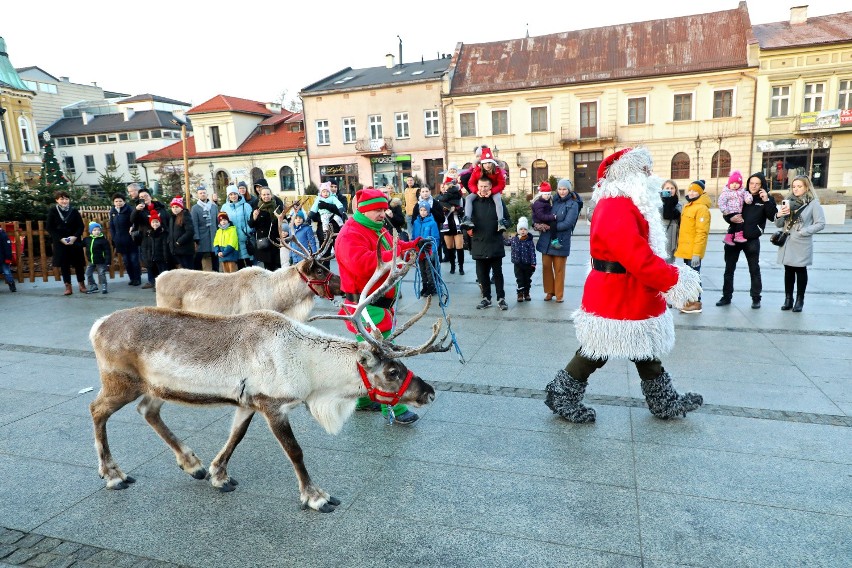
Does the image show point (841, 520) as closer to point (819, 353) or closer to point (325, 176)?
point (819, 353)

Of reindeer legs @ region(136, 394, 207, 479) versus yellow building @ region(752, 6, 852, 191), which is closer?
reindeer legs @ region(136, 394, 207, 479)

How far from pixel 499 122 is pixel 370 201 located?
32034mm

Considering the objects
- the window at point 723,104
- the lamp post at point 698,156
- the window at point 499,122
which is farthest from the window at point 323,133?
the window at point 723,104

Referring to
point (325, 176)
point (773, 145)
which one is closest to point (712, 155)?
point (773, 145)

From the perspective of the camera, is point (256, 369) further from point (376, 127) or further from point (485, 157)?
point (376, 127)

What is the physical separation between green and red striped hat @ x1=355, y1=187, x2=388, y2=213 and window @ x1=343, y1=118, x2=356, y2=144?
35.3 metres

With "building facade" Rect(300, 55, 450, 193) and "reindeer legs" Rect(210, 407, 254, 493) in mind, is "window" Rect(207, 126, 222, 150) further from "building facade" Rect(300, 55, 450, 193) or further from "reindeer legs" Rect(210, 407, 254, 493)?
"reindeer legs" Rect(210, 407, 254, 493)

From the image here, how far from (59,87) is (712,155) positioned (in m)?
65.2

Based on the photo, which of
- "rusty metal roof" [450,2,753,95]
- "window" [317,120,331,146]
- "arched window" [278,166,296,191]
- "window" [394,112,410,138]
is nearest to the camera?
"rusty metal roof" [450,2,753,95]

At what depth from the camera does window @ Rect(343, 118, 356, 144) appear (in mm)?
38000

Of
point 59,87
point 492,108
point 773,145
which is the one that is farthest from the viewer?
point 59,87

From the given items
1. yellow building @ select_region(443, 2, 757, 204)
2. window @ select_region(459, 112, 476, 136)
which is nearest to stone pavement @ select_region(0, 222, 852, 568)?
yellow building @ select_region(443, 2, 757, 204)

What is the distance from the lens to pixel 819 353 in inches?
235

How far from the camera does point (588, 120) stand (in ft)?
109
